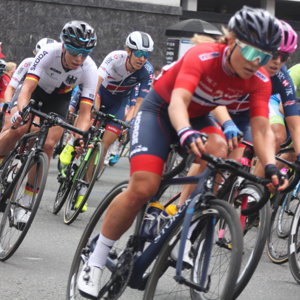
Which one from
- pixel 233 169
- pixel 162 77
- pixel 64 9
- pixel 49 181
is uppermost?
pixel 64 9

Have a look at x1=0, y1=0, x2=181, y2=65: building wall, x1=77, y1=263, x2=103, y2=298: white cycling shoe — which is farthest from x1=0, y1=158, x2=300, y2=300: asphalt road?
x1=0, y1=0, x2=181, y2=65: building wall

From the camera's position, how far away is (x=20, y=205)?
738 centimetres

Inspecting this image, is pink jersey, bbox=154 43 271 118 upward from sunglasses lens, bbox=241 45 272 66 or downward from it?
downward

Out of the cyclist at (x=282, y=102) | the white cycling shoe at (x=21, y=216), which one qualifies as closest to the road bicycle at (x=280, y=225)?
the cyclist at (x=282, y=102)

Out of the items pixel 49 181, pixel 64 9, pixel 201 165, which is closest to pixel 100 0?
pixel 64 9

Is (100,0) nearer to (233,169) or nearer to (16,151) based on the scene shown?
(16,151)

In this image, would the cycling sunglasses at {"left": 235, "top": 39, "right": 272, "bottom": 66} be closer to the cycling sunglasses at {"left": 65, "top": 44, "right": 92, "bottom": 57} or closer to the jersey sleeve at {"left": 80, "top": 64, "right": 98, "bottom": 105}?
the cycling sunglasses at {"left": 65, "top": 44, "right": 92, "bottom": 57}

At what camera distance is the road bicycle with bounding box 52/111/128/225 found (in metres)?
9.45

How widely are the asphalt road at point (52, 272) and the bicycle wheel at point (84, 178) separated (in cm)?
14

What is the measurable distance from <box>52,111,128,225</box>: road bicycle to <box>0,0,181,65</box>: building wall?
1888 cm

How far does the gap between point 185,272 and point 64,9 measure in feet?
80.3

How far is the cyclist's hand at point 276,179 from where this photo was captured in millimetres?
4746

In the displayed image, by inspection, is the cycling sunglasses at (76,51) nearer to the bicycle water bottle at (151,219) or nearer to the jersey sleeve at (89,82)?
the jersey sleeve at (89,82)

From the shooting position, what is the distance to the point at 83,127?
28.3 feet
